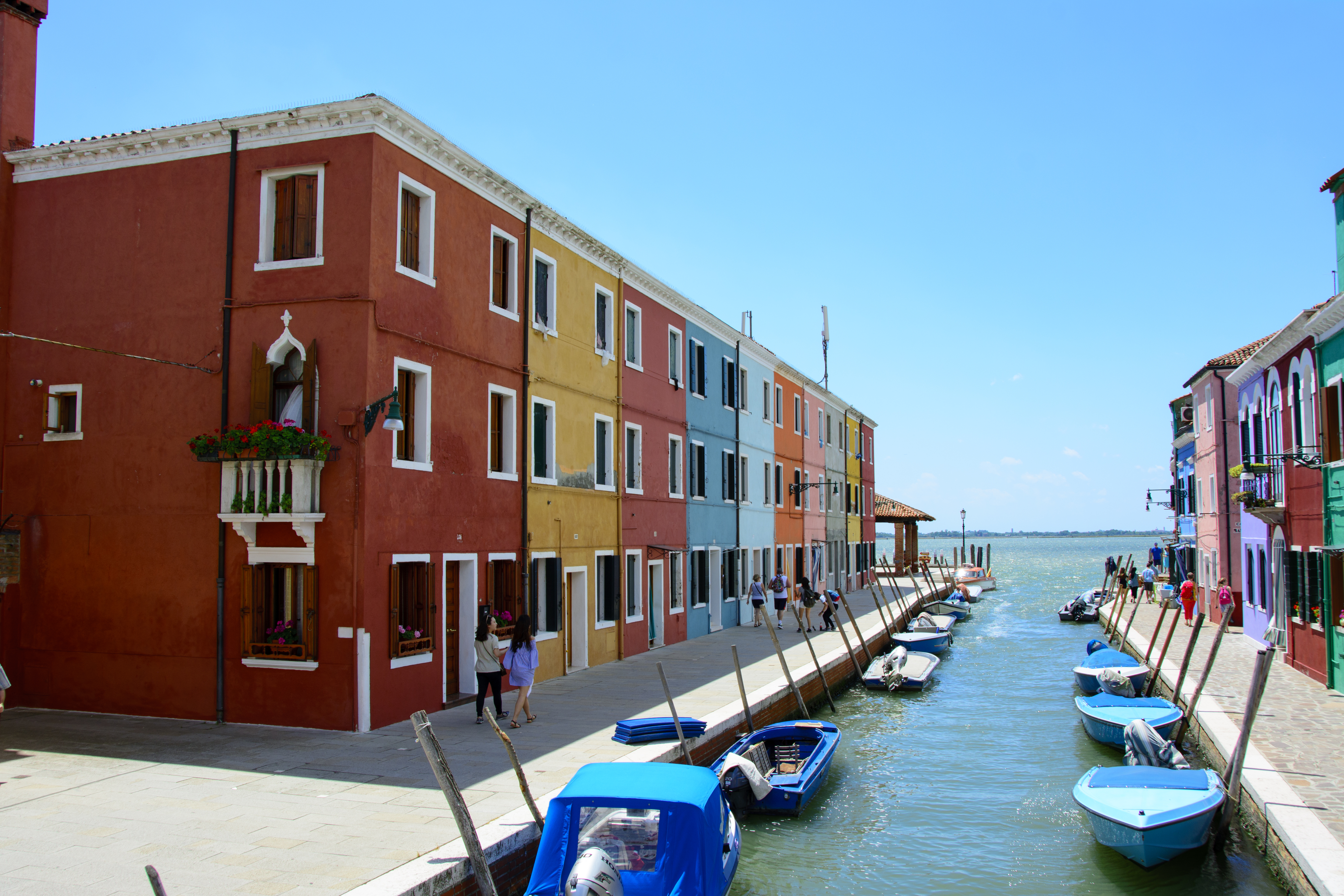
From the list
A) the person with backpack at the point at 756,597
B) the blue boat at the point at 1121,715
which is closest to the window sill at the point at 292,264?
the blue boat at the point at 1121,715

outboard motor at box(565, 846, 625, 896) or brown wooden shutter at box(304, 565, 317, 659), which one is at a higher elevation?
brown wooden shutter at box(304, 565, 317, 659)

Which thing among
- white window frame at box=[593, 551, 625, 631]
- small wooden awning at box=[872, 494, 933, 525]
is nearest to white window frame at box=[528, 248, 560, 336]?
white window frame at box=[593, 551, 625, 631]

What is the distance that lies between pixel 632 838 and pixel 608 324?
13593mm

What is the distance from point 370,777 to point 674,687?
7.48 meters

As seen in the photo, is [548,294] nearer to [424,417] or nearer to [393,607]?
[424,417]

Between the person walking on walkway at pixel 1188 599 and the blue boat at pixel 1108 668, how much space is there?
6.86 m

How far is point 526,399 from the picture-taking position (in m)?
17.0

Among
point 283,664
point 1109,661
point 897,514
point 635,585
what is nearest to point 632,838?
point 283,664

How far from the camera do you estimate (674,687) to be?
17.2 meters

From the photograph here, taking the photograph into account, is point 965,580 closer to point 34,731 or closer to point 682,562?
point 682,562

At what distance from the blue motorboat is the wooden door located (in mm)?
15518

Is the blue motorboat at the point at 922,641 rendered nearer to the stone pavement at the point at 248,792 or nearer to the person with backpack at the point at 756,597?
the person with backpack at the point at 756,597

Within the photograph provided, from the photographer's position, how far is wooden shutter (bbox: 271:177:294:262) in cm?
1362

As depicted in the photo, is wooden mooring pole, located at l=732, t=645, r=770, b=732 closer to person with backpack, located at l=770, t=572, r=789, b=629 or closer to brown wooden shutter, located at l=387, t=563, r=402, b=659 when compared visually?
brown wooden shutter, located at l=387, t=563, r=402, b=659
